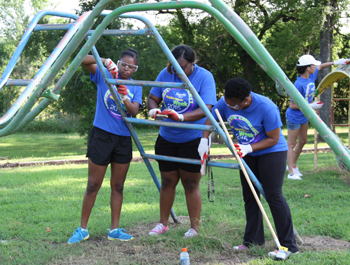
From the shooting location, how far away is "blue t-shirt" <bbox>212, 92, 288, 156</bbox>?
2.89 m

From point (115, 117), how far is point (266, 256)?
180 cm

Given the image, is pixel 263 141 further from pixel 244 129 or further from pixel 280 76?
pixel 280 76

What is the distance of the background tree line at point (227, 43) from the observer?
12.1m

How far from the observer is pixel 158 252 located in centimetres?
312

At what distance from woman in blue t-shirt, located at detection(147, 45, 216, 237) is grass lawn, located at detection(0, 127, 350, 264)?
0.30 metres

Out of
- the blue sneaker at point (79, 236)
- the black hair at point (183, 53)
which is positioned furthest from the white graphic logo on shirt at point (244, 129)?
the blue sneaker at point (79, 236)

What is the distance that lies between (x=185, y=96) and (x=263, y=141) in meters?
0.81

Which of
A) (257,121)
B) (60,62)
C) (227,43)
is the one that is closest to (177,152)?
(257,121)

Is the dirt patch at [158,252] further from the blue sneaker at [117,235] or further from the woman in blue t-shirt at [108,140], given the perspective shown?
the woman in blue t-shirt at [108,140]

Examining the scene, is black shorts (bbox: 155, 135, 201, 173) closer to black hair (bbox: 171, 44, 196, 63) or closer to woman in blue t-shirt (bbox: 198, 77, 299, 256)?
woman in blue t-shirt (bbox: 198, 77, 299, 256)

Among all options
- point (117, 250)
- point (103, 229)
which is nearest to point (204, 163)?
point (117, 250)

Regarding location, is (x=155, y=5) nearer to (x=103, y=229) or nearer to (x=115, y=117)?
(x=115, y=117)

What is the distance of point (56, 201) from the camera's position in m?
4.90

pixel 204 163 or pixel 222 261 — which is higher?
pixel 204 163
